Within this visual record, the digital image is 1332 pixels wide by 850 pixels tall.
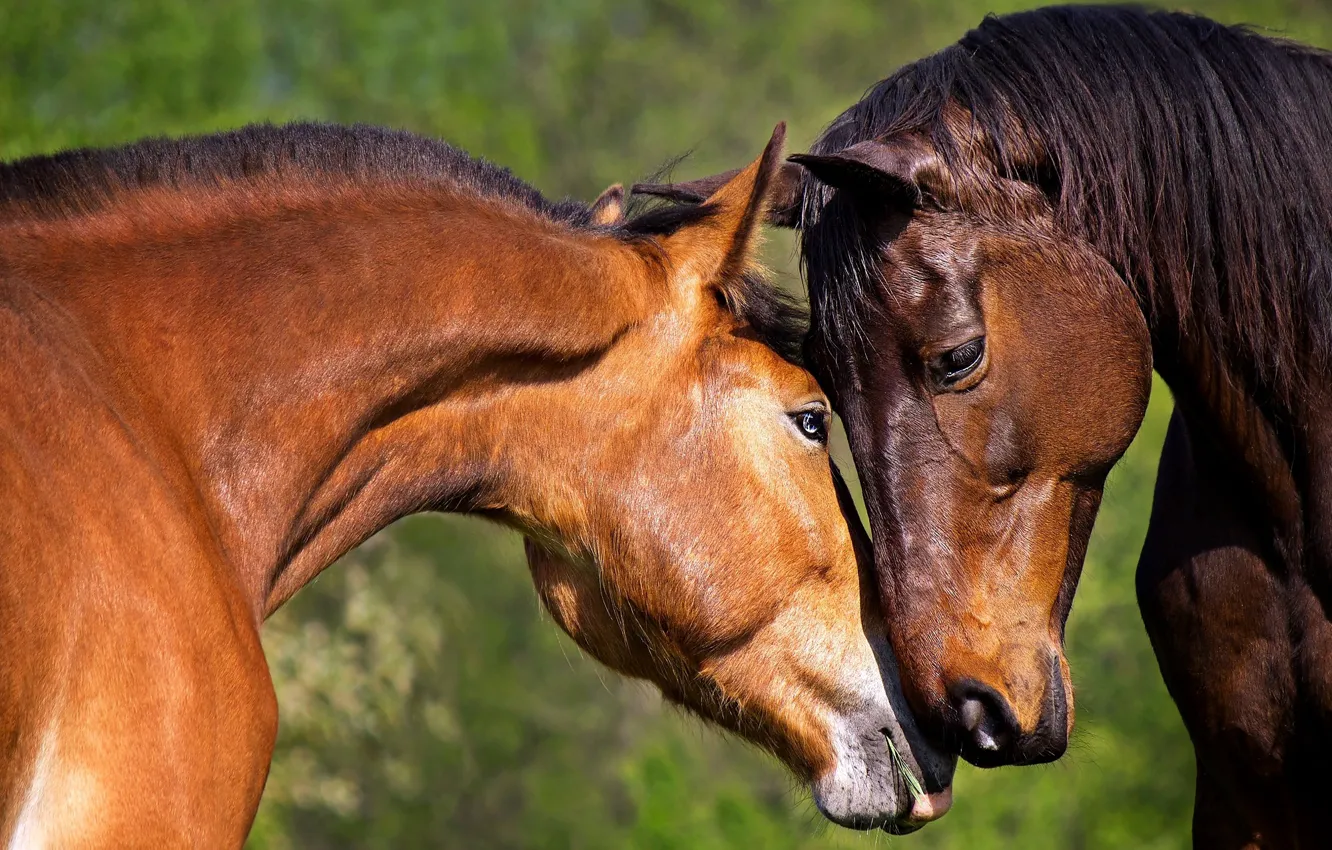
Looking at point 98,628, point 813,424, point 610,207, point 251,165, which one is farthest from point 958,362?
point 98,628

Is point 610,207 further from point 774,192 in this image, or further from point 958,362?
point 958,362

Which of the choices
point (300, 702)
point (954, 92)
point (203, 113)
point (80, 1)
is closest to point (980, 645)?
point (954, 92)

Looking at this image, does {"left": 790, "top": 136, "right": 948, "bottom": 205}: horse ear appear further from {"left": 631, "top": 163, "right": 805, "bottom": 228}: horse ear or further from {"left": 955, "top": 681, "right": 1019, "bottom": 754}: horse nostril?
{"left": 955, "top": 681, "right": 1019, "bottom": 754}: horse nostril

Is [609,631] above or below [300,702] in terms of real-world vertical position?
above

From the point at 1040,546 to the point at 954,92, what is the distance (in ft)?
4.06

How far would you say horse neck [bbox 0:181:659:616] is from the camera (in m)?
3.07

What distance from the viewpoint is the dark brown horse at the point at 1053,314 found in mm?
3570

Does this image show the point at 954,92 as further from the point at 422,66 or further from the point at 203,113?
the point at 422,66

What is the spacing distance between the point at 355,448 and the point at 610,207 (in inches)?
47.0

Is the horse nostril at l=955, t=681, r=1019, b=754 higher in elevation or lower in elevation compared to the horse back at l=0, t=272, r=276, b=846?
lower

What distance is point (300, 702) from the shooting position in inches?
624

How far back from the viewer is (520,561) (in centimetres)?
1886

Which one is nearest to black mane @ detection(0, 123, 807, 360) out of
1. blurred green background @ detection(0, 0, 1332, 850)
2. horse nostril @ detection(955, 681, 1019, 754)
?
horse nostril @ detection(955, 681, 1019, 754)

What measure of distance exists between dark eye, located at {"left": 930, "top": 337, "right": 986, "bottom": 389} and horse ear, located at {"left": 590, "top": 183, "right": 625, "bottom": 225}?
3.49 feet
